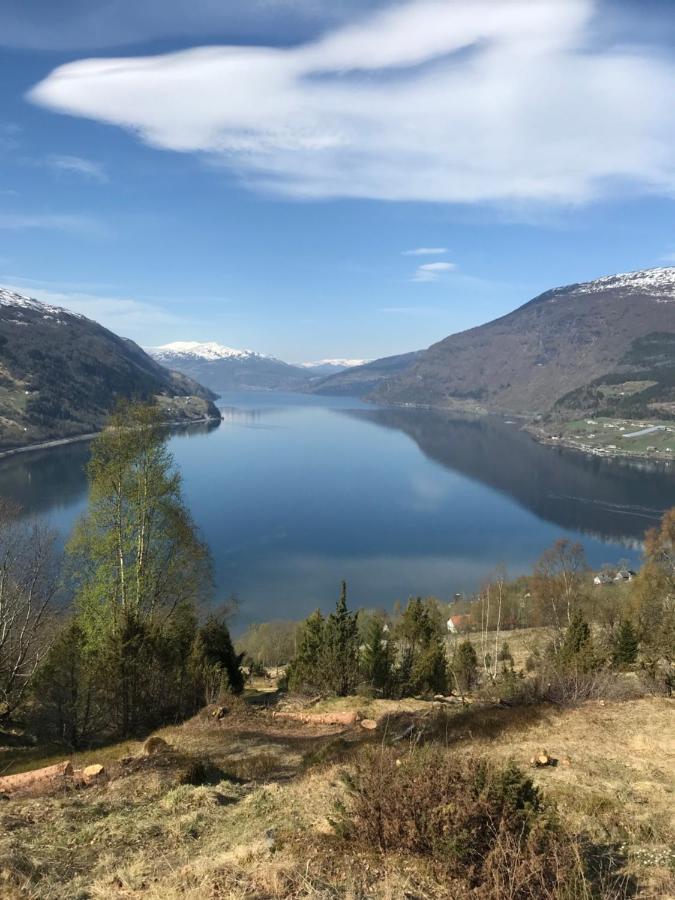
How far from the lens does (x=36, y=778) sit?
10.8m

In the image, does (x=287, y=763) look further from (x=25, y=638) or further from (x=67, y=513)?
(x=67, y=513)

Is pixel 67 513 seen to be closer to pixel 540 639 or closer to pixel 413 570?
pixel 413 570

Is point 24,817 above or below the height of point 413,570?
above

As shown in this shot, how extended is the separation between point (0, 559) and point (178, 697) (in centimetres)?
981

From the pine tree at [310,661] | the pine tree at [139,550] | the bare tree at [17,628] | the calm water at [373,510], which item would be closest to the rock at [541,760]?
the pine tree at [310,661]

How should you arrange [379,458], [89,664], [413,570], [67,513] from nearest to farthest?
[89,664] → [413,570] → [67,513] → [379,458]

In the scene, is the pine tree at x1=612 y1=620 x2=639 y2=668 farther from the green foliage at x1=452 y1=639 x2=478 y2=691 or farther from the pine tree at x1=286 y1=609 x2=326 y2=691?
the pine tree at x1=286 y1=609 x2=326 y2=691

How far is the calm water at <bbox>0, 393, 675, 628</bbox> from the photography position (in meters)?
74.6

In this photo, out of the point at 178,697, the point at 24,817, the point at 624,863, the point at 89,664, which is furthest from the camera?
the point at 178,697

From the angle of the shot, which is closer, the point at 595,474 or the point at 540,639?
the point at 540,639

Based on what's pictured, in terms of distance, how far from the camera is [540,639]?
44625 mm

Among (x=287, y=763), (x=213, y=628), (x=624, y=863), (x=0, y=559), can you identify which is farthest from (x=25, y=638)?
(x=624, y=863)

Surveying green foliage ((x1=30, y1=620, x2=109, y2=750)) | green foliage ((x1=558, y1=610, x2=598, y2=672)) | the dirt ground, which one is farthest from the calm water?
the dirt ground

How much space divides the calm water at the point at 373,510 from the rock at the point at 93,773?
2074 inches
